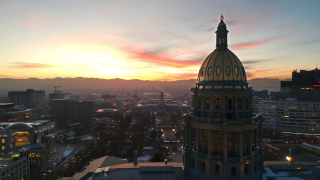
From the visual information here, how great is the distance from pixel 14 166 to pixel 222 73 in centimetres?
5390

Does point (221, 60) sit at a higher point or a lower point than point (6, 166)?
higher

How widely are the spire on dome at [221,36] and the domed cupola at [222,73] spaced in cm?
18

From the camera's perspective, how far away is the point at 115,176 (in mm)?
34531

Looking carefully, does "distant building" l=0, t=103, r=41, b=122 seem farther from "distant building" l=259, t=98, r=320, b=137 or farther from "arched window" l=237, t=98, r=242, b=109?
"distant building" l=259, t=98, r=320, b=137

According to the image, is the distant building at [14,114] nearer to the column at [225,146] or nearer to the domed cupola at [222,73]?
the domed cupola at [222,73]

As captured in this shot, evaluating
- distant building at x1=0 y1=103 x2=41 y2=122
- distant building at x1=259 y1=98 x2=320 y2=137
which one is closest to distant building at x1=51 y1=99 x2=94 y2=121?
distant building at x1=0 y1=103 x2=41 y2=122

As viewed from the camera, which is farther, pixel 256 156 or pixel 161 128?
pixel 161 128

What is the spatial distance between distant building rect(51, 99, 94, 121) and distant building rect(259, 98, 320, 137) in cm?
13113

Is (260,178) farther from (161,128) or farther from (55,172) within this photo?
(161,128)

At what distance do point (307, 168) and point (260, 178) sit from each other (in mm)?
10129

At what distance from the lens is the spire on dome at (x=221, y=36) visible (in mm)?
36594

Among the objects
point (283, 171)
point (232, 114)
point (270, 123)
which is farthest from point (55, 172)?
point (270, 123)

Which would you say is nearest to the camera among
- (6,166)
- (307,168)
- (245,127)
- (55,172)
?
(245,127)

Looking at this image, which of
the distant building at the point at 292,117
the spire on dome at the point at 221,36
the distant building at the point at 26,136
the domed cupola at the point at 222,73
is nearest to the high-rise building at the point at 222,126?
the domed cupola at the point at 222,73
